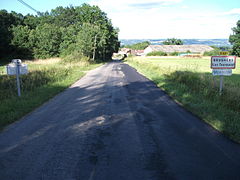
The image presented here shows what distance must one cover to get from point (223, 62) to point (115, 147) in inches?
292

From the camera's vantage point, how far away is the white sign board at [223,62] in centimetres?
1017

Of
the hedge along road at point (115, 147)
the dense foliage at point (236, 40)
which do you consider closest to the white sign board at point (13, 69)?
the hedge along road at point (115, 147)

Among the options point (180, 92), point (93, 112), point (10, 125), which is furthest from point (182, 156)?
point (180, 92)

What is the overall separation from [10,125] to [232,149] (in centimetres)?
605

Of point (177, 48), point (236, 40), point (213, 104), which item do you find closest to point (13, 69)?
point (213, 104)

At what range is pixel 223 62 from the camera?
10211 mm

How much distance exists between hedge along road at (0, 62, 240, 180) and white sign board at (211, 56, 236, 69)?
134 inches

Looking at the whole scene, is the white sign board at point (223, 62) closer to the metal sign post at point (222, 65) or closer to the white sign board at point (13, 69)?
the metal sign post at point (222, 65)

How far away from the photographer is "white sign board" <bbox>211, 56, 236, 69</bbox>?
10172mm

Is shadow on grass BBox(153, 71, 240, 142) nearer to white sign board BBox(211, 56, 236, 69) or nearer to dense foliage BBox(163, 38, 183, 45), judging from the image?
white sign board BBox(211, 56, 236, 69)

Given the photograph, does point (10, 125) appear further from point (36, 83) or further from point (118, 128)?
point (36, 83)

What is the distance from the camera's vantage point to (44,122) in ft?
23.1

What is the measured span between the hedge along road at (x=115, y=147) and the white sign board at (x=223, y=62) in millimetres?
3415

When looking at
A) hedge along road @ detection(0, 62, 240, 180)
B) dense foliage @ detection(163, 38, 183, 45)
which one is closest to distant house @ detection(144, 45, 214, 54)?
dense foliage @ detection(163, 38, 183, 45)
